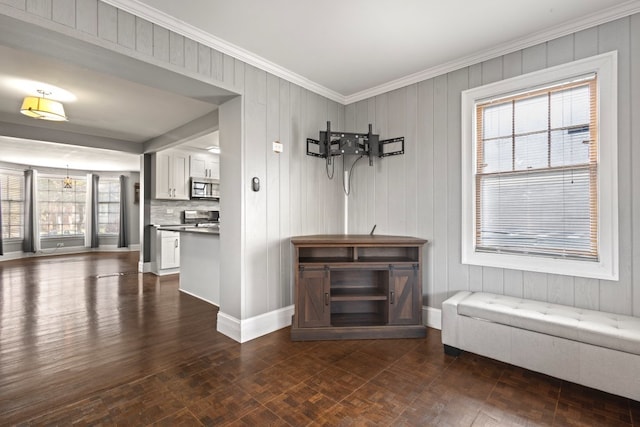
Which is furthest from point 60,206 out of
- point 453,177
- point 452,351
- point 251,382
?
point 452,351

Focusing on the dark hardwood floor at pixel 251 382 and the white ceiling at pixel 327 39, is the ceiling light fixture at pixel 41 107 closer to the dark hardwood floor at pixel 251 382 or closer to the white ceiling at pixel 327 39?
the white ceiling at pixel 327 39

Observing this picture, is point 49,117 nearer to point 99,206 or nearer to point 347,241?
point 347,241

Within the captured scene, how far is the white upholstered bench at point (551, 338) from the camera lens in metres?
1.80

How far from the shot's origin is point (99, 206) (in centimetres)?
959

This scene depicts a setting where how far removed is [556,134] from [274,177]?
2537mm

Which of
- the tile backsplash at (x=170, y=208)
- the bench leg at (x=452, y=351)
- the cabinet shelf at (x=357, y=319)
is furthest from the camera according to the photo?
the tile backsplash at (x=170, y=208)

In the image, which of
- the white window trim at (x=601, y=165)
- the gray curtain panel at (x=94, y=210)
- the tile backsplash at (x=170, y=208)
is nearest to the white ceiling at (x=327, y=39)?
the white window trim at (x=601, y=165)

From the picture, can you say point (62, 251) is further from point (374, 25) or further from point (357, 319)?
point (374, 25)

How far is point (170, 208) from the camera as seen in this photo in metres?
6.64

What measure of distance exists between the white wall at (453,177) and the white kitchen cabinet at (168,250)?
395 cm

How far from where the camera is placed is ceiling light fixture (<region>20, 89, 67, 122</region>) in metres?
3.42

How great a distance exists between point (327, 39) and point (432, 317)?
2872mm

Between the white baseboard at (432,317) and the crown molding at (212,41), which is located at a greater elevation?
the crown molding at (212,41)

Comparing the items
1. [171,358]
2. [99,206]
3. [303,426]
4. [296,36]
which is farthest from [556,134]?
[99,206]
